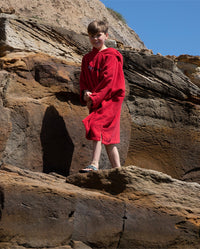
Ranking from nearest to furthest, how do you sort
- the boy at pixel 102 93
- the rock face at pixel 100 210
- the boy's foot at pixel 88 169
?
the rock face at pixel 100 210, the boy's foot at pixel 88 169, the boy at pixel 102 93

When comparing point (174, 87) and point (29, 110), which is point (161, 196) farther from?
point (174, 87)

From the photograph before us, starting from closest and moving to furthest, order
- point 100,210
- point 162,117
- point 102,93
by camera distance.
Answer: point 100,210 < point 102,93 < point 162,117

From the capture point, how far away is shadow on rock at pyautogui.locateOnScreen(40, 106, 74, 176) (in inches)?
193

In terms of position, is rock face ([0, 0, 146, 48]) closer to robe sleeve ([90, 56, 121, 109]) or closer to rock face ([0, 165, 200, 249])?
robe sleeve ([90, 56, 121, 109])

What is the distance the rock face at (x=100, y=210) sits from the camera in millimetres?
3441

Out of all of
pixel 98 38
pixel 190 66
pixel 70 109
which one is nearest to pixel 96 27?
pixel 98 38

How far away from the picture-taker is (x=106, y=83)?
4637mm

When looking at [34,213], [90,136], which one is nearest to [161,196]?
[90,136]

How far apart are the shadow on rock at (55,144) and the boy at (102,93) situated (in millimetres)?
476

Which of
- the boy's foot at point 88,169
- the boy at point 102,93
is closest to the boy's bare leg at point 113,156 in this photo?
the boy at point 102,93

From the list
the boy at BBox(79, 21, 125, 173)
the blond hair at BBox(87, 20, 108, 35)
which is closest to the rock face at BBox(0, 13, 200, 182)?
the boy at BBox(79, 21, 125, 173)

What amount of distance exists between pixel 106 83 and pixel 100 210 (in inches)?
59.9

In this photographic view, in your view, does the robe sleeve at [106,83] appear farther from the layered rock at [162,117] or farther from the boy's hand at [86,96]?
the layered rock at [162,117]

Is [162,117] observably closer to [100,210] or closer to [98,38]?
[98,38]
